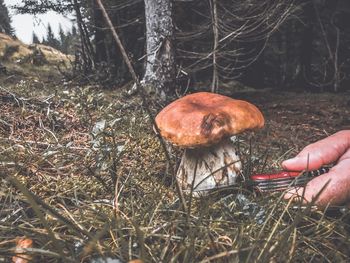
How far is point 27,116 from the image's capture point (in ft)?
9.13

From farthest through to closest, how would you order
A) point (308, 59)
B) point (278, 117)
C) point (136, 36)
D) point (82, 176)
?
point (308, 59) < point (136, 36) < point (278, 117) < point (82, 176)

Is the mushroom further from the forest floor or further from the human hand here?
the human hand

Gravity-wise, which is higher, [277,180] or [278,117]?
[277,180]

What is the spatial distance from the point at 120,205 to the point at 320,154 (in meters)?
0.94

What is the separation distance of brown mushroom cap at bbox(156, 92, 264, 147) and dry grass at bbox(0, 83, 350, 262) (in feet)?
0.66

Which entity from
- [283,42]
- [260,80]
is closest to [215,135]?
[260,80]

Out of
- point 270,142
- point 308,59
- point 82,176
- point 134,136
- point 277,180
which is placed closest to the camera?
point 277,180

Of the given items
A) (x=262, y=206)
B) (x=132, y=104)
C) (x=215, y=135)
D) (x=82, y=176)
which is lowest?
(x=132, y=104)

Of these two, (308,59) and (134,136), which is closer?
(134,136)

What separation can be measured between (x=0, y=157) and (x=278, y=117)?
481 centimetres

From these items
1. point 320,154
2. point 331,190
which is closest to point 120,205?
point 331,190

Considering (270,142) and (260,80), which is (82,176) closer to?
(270,142)

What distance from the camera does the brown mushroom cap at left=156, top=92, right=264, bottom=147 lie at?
1.82 m

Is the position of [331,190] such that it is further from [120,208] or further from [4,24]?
[4,24]
